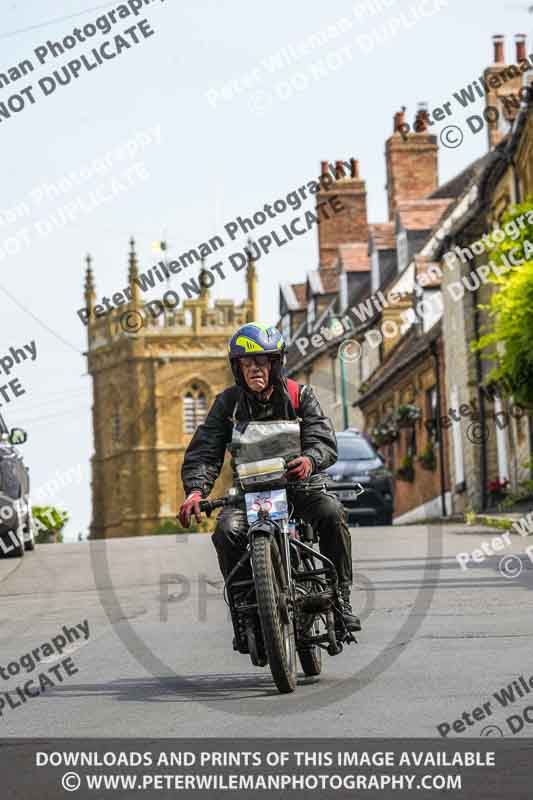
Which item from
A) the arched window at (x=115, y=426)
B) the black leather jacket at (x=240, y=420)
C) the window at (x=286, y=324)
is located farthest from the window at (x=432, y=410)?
the arched window at (x=115, y=426)

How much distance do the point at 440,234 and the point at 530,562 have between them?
31.8 meters

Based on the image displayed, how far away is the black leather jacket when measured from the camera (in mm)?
8688

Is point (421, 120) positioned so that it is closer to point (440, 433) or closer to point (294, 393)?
point (440, 433)

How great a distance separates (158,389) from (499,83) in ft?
245

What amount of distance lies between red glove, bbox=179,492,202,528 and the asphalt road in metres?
0.91

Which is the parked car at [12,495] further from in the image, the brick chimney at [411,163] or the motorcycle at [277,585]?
the brick chimney at [411,163]

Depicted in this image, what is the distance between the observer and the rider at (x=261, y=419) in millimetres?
8469

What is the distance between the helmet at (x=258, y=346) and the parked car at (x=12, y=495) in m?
15.3

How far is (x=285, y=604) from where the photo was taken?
8.18 metres

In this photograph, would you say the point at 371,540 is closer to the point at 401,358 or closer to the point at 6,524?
the point at 6,524

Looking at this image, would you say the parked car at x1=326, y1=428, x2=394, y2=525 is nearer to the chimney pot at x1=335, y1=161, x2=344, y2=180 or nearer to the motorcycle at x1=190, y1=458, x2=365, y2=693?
the motorcycle at x1=190, y1=458, x2=365, y2=693

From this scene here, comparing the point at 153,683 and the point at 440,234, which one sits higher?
A: the point at 440,234
